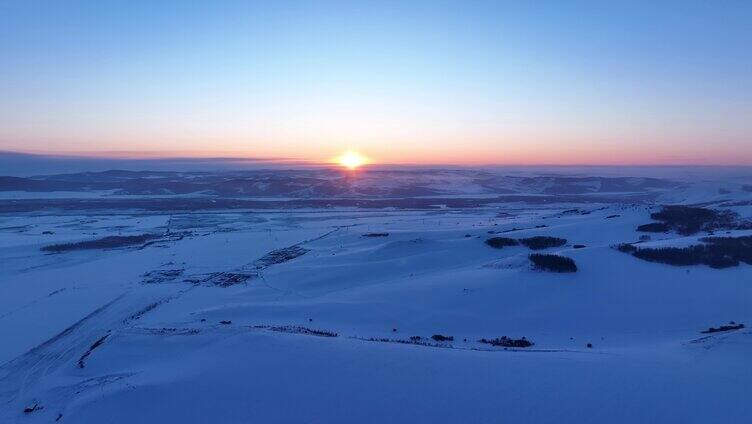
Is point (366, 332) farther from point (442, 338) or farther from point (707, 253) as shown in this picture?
point (707, 253)

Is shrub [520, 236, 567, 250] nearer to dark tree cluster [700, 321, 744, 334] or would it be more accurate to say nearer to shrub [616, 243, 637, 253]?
shrub [616, 243, 637, 253]


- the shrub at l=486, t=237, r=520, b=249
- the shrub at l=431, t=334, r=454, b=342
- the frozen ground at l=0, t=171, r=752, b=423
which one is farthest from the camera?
the shrub at l=486, t=237, r=520, b=249

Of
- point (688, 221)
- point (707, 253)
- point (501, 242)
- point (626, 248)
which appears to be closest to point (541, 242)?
point (501, 242)

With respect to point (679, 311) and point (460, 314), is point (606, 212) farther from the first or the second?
point (460, 314)

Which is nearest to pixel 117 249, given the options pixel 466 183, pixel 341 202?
pixel 341 202

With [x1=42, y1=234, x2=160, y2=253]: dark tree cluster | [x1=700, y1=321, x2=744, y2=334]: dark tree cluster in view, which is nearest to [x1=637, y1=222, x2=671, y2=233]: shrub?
[x1=700, y1=321, x2=744, y2=334]: dark tree cluster

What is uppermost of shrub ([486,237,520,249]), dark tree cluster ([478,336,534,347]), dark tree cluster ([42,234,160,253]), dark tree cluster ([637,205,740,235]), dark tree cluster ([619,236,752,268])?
dark tree cluster ([637,205,740,235])
